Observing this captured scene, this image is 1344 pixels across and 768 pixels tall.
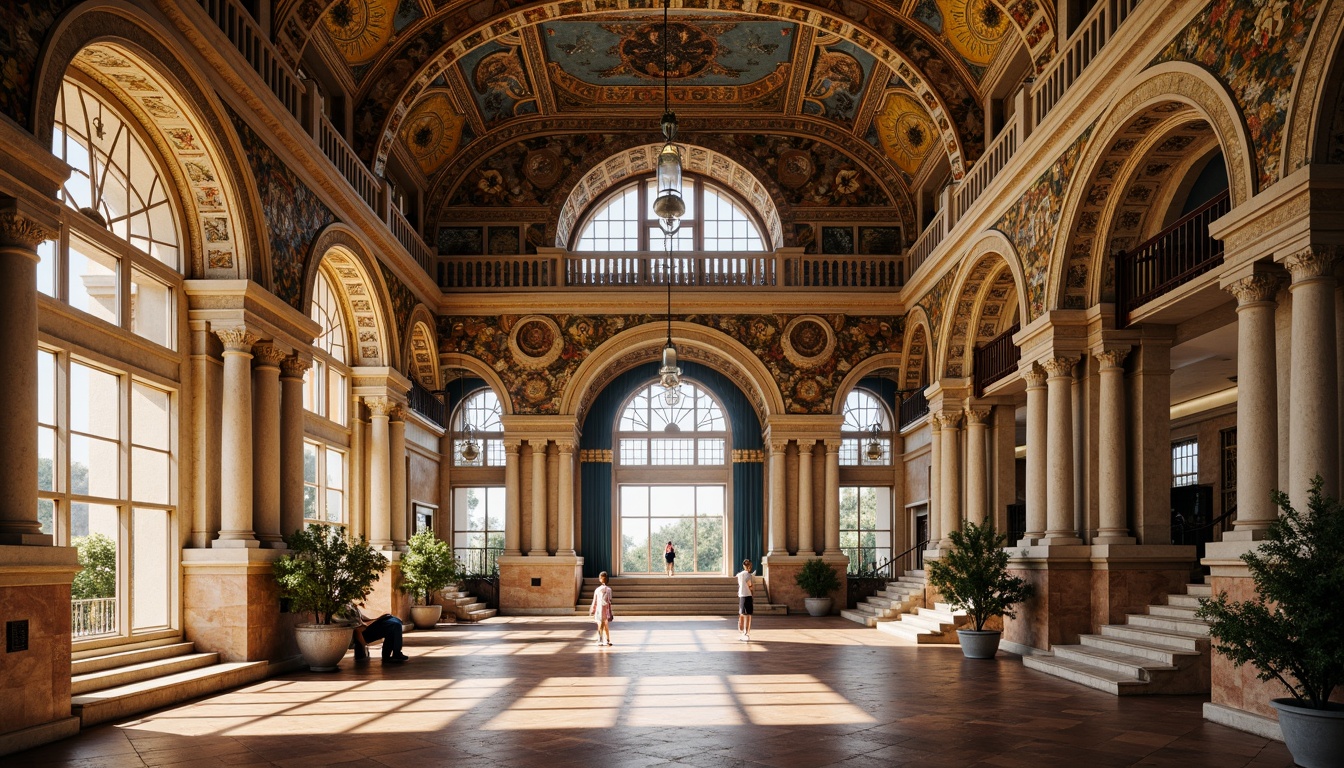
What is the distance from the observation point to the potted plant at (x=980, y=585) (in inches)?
588

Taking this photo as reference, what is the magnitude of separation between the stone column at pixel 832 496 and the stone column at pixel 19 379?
1840 cm

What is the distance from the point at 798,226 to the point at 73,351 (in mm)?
17451

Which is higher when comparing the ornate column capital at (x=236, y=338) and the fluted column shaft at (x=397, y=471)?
the ornate column capital at (x=236, y=338)

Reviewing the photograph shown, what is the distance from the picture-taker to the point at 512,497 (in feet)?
83.4

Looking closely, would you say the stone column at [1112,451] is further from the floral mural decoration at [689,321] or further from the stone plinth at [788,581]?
the stone plinth at [788,581]

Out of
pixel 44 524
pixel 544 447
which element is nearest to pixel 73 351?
pixel 44 524

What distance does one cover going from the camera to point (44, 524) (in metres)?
10.5

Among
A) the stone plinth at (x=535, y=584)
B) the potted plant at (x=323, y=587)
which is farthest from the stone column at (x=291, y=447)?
the stone plinth at (x=535, y=584)

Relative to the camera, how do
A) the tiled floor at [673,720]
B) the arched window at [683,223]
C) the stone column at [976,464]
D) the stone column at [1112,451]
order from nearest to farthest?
the tiled floor at [673,720] → the stone column at [1112,451] → the stone column at [976,464] → the arched window at [683,223]

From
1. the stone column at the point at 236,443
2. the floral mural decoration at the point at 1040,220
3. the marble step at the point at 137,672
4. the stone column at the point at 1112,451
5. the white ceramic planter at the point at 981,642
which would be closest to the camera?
the marble step at the point at 137,672

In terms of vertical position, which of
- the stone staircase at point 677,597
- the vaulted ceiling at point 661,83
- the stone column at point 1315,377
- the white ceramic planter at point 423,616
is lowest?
the stone staircase at point 677,597

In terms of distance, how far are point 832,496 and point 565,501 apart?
6067 millimetres

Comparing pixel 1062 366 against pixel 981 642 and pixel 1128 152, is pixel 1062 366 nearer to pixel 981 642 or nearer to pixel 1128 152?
pixel 1128 152

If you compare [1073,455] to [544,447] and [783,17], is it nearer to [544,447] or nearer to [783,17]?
[783,17]
